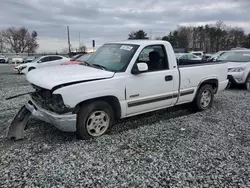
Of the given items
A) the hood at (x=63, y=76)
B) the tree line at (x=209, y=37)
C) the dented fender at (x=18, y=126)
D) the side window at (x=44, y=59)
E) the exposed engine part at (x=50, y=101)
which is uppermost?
the tree line at (x=209, y=37)

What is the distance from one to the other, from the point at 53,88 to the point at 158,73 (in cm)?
220

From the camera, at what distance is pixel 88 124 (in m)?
4.08

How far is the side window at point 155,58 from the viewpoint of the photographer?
481 cm

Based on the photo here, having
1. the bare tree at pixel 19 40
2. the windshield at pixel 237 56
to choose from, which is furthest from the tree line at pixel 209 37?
the windshield at pixel 237 56

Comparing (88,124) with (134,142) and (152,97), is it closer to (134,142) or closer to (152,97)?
(134,142)

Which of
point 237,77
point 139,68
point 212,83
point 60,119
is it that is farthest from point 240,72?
point 60,119

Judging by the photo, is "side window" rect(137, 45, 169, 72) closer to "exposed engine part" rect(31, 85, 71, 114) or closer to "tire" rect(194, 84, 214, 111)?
"tire" rect(194, 84, 214, 111)

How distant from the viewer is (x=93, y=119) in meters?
4.09

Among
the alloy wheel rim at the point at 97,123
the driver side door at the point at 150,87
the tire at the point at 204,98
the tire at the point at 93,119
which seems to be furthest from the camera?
the tire at the point at 204,98

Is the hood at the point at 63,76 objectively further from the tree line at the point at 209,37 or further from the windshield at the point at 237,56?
the tree line at the point at 209,37

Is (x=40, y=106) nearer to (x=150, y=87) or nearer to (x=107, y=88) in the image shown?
(x=107, y=88)

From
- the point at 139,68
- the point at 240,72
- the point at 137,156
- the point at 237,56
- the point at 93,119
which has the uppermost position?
the point at 237,56

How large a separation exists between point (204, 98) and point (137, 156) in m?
3.24

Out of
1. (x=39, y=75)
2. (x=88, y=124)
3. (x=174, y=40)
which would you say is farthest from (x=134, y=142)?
(x=174, y=40)
